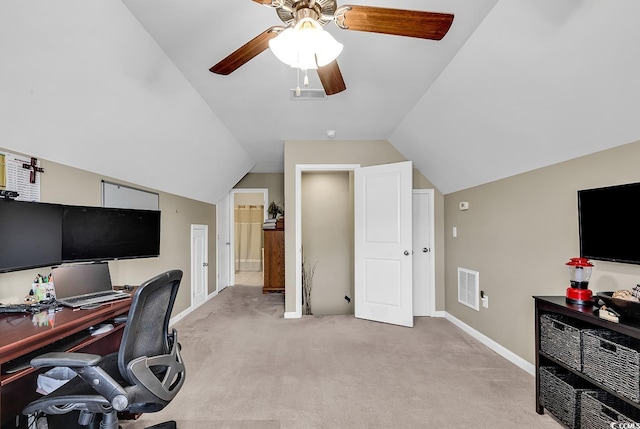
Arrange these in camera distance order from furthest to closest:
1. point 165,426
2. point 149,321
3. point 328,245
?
point 328,245
point 165,426
point 149,321

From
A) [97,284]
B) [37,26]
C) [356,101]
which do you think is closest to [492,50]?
[356,101]

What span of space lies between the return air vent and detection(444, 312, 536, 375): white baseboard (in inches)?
10.5

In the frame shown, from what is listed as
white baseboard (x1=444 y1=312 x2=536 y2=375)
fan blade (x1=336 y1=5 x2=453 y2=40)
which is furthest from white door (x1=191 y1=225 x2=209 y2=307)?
fan blade (x1=336 y1=5 x2=453 y2=40)

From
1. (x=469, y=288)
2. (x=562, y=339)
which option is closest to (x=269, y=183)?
(x=469, y=288)

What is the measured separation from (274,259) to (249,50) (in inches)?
175

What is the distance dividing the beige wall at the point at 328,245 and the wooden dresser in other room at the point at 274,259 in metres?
0.66

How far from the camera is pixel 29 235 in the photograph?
6.00 ft

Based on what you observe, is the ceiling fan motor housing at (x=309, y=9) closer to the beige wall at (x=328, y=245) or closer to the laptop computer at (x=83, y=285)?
the laptop computer at (x=83, y=285)

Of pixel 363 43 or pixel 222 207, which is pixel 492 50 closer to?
pixel 363 43

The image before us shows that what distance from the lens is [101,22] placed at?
5.67ft

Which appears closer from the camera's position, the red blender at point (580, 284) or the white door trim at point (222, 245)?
the red blender at point (580, 284)

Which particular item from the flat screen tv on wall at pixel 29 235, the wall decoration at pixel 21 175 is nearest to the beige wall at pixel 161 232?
the wall decoration at pixel 21 175

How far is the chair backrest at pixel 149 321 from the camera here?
1.36 m

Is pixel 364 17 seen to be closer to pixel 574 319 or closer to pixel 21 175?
pixel 574 319
